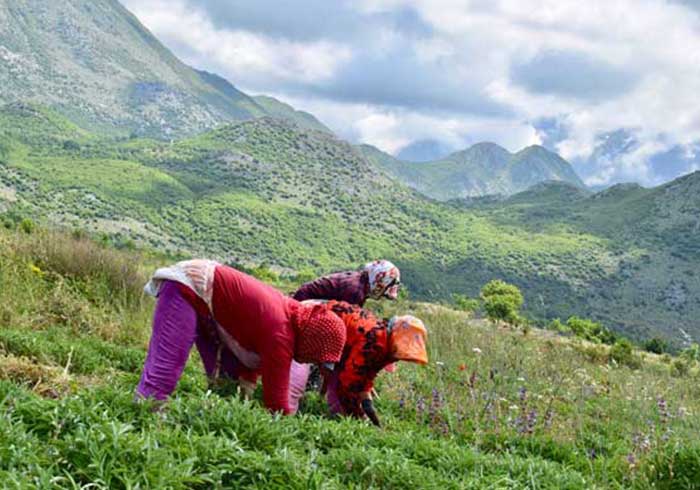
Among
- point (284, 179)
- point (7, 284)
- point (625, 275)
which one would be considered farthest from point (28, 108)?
point (7, 284)

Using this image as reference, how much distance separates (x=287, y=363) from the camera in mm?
4199

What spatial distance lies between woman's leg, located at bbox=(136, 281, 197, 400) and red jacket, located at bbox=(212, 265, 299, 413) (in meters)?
0.21

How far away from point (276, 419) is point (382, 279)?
2733 millimetres

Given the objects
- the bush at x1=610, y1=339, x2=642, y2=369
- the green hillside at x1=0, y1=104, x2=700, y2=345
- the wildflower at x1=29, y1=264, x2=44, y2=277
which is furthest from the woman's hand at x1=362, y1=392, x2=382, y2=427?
the green hillside at x1=0, y1=104, x2=700, y2=345

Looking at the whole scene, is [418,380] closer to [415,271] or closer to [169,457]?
[169,457]

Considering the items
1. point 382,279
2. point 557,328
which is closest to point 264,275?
point 557,328

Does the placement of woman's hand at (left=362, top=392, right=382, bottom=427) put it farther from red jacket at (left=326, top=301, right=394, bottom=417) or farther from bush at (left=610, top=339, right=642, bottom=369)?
bush at (left=610, top=339, right=642, bottom=369)

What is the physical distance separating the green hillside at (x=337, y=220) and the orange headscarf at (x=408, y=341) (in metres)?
78.6

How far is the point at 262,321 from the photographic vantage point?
4.16 metres

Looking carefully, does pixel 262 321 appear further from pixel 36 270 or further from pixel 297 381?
pixel 36 270

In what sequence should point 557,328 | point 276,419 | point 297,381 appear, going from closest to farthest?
point 276,419
point 297,381
point 557,328

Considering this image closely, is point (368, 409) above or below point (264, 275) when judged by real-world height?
above

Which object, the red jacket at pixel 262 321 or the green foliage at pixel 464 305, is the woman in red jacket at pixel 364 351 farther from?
the green foliage at pixel 464 305

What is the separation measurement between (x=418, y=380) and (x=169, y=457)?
177 inches
